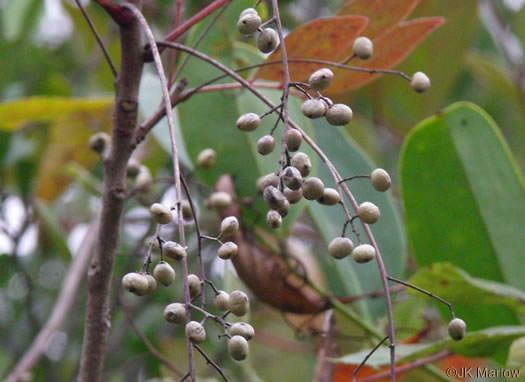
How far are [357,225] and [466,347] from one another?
32 cm

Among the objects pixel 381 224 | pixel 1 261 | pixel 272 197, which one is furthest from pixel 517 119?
pixel 272 197

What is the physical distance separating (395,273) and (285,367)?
857 millimetres

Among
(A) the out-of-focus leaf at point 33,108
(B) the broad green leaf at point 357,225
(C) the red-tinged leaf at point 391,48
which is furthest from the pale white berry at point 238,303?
(A) the out-of-focus leaf at point 33,108

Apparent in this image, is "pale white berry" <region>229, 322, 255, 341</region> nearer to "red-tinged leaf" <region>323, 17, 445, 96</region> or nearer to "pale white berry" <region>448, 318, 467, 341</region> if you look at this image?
"pale white berry" <region>448, 318, 467, 341</region>

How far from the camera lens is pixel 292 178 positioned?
0.51 metres

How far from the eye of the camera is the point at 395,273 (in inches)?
43.8

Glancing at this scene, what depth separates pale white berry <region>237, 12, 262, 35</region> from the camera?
0.55 m

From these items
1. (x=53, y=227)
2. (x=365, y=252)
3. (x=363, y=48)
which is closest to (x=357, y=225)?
(x=363, y=48)

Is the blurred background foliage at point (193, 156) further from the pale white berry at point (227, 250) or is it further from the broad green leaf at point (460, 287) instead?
the pale white berry at point (227, 250)

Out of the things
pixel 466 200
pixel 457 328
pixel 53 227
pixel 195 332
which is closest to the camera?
pixel 195 332

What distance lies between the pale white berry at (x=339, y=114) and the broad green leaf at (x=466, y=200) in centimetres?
44

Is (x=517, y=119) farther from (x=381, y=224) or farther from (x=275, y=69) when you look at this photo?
(x=275, y=69)

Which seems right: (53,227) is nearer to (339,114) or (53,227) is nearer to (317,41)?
(317,41)

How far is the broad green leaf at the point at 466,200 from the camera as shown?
98 cm
